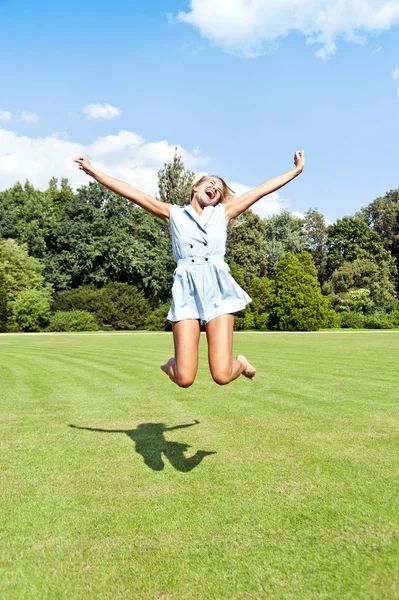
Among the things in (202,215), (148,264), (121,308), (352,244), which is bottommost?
(202,215)

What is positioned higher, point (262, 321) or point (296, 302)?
point (296, 302)

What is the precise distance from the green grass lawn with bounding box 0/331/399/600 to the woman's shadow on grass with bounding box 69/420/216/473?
0.02m

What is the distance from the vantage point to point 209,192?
201 inches

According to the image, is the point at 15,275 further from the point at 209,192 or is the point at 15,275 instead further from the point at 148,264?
the point at 209,192

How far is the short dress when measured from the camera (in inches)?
185

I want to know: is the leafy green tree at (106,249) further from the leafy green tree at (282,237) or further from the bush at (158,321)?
the leafy green tree at (282,237)

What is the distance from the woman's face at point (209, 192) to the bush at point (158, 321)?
140 ft

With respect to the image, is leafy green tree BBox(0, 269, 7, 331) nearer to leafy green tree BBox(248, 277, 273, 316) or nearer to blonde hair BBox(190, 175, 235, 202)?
leafy green tree BBox(248, 277, 273, 316)

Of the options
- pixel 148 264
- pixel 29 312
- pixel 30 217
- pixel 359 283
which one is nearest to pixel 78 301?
pixel 29 312

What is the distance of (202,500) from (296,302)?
38230 millimetres

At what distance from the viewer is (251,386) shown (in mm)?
10211

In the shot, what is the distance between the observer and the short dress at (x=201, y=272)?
15.4 feet

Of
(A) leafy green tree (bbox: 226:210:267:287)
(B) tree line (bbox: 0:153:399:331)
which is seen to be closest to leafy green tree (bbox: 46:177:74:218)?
(B) tree line (bbox: 0:153:399:331)

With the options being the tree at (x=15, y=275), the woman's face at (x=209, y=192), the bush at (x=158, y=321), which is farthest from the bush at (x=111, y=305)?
the woman's face at (x=209, y=192)
